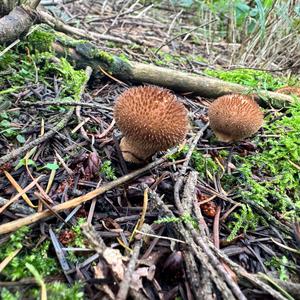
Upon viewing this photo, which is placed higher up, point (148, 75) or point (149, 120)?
point (149, 120)

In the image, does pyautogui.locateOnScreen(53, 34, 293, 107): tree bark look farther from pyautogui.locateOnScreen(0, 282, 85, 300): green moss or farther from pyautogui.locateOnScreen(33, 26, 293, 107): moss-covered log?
pyautogui.locateOnScreen(0, 282, 85, 300): green moss

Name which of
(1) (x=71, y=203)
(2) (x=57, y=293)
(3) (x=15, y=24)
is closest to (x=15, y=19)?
(3) (x=15, y=24)

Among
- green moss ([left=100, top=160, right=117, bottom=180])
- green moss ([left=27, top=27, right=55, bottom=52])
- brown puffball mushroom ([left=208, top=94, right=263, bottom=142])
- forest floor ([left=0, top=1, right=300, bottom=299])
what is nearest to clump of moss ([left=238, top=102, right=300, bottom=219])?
forest floor ([left=0, top=1, right=300, bottom=299])

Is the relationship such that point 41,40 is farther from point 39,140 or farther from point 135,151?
point 135,151

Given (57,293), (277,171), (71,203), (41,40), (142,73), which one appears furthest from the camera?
(142,73)

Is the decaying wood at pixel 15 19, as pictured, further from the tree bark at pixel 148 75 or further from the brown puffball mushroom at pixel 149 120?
the brown puffball mushroom at pixel 149 120

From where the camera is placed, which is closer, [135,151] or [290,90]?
[135,151]

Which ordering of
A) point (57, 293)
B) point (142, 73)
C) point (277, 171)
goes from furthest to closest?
point (142, 73) < point (277, 171) < point (57, 293)
